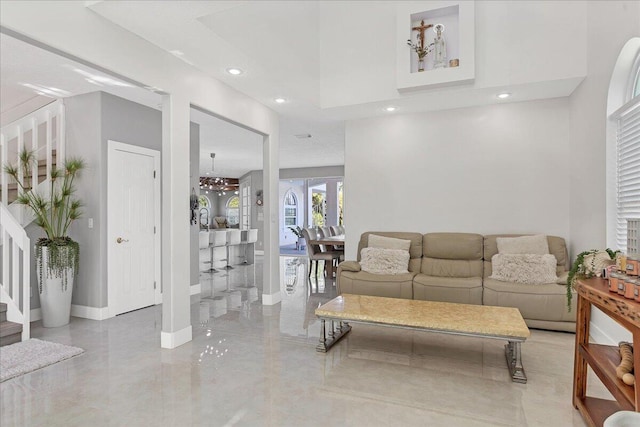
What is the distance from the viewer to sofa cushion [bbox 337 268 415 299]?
174 inches

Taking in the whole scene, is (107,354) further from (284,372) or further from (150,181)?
(150,181)

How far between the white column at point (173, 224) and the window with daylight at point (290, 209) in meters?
9.69

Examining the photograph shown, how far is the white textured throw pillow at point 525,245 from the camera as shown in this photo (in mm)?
4234

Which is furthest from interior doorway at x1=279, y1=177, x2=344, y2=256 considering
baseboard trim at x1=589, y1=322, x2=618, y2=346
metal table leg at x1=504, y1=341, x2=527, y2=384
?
metal table leg at x1=504, y1=341, x2=527, y2=384

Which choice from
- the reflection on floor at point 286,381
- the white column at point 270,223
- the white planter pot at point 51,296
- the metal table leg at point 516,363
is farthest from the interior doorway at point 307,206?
the metal table leg at point 516,363

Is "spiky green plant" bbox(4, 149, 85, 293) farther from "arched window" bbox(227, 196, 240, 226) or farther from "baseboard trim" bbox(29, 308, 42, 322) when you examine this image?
"arched window" bbox(227, 196, 240, 226)

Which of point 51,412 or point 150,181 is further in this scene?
point 150,181

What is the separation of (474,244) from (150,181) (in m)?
4.29

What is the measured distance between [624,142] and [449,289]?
2.11m

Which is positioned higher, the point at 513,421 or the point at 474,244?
the point at 474,244

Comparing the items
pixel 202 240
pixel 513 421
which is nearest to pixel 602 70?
pixel 513 421

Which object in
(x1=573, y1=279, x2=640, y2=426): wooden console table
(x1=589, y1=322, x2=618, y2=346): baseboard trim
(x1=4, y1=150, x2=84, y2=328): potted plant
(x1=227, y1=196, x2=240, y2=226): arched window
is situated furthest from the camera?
(x1=227, y1=196, x2=240, y2=226): arched window

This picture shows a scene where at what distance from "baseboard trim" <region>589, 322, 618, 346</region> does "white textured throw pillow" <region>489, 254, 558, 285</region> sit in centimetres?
55

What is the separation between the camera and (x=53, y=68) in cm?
364
